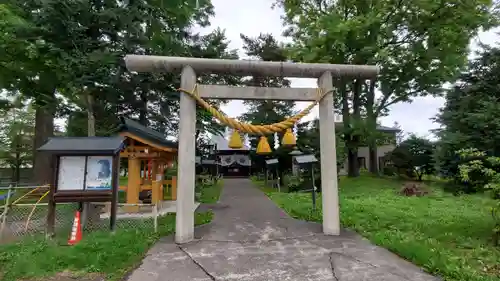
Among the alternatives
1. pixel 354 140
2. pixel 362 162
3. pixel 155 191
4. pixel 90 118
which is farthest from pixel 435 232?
pixel 362 162

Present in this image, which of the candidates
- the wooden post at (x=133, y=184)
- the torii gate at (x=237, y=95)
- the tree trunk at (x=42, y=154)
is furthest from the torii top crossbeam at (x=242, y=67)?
the tree trunk at (x=42, y=154)

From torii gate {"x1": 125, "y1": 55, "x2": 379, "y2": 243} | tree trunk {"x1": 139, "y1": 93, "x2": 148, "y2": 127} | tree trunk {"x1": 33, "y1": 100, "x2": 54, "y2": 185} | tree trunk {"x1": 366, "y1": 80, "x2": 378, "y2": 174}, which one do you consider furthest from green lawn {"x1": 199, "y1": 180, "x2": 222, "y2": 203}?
tree trunk {"x1": 366, "y1": 80, "x2": 378, "y2": 174}

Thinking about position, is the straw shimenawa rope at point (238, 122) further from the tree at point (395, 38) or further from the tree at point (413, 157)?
the tree at point (413, 157)

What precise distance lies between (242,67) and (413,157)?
16003 mm

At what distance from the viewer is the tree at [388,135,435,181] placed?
1761 cm

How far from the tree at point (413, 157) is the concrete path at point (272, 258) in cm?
1399

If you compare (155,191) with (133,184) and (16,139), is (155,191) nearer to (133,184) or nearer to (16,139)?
(133,184)

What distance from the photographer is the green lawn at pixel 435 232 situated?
4.33 meters

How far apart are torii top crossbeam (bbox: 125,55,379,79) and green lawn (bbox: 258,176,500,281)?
12.4ft

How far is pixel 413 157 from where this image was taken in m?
18.2

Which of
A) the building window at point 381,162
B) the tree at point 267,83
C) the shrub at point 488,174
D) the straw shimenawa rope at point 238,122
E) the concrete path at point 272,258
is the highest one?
the tree at point 267,83

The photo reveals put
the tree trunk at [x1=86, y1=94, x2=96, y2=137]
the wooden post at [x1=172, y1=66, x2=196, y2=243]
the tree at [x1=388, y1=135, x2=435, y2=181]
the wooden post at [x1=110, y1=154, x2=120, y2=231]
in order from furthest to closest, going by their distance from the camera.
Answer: the tree at [x1=388, y1=135, x2=435, y2=181] < the tree trunk at [x1=86, y1=94, x2=96, y2=137] < the wooden post at [x1=110, y1=154, x2=120, y2=231] < the wooden post at [x1=172, y1=66, x2=196, y2=243]

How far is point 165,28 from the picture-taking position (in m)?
12.8

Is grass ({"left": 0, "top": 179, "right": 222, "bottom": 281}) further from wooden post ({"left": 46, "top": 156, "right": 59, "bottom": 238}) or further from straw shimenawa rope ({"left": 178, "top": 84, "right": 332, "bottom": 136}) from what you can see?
straw shimenawa rope ({"left": 178, "top": 84, "right": 332, "bottom": 136})
